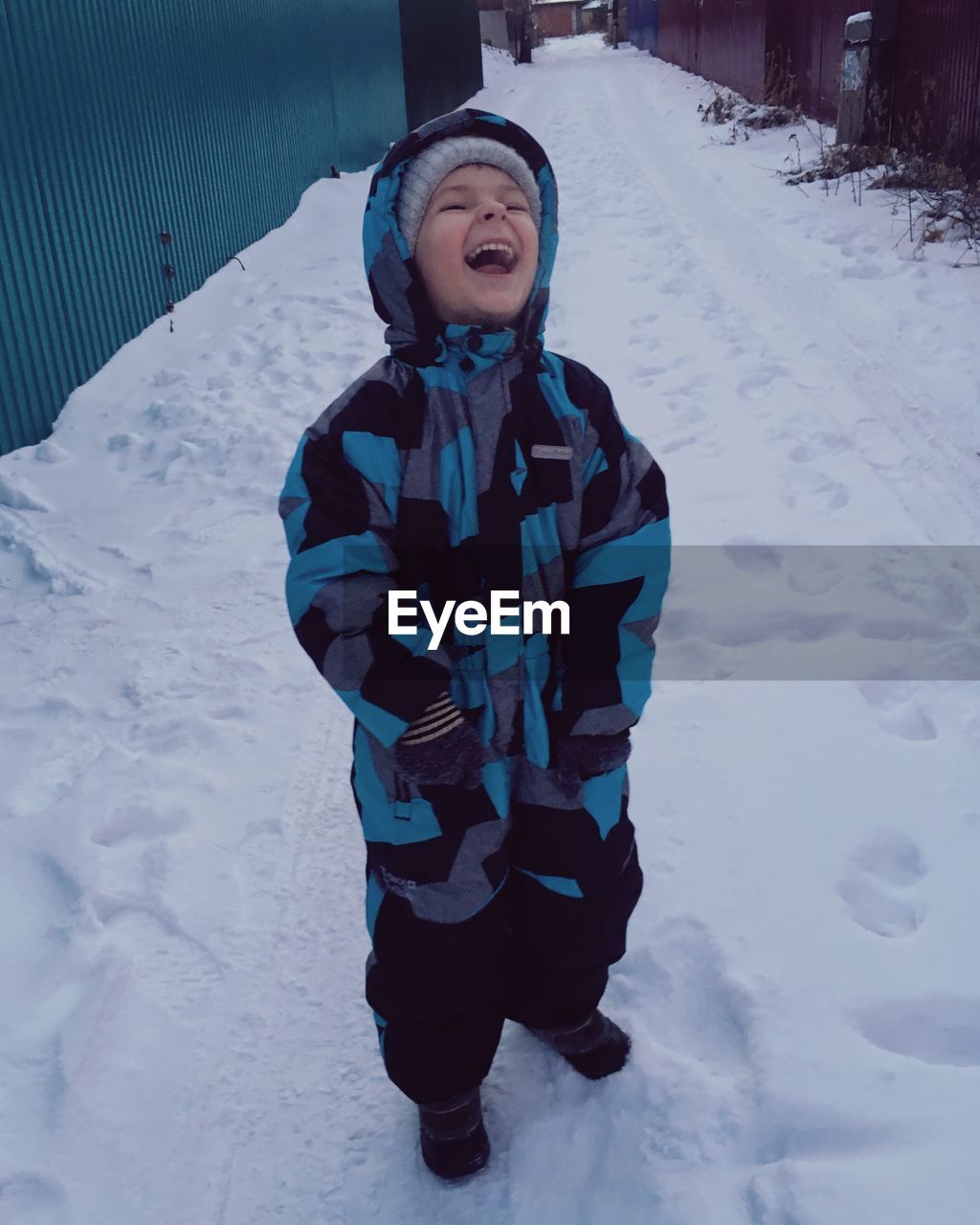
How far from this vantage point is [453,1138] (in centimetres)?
181

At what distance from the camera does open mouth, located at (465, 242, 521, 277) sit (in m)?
1.59

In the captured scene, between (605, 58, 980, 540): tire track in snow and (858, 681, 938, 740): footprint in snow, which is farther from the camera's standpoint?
(605, 58, 980, 540): tire track in snow

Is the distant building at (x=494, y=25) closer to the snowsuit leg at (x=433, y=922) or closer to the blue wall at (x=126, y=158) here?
the blue wall at (x=126, y=158)

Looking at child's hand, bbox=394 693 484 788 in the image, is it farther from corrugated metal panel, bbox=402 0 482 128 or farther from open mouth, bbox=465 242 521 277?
corrugated metal panel, bbox=402 0 482 128

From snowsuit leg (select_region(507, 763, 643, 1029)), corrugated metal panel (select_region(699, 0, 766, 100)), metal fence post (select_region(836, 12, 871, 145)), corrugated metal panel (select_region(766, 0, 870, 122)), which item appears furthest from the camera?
corrugated metal panel (select_region(699, 0, 766, 100))

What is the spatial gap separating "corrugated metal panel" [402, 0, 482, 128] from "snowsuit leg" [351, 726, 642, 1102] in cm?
1434

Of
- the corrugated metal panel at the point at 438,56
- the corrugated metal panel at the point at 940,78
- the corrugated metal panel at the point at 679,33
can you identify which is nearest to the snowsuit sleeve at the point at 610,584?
the corrugated metal panel at the point at 940,78

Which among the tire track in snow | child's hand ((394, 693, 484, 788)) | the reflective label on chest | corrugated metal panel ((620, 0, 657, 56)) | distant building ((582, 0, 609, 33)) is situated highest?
distant building ((582, 0, 609, 33))

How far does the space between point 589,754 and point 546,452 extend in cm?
49

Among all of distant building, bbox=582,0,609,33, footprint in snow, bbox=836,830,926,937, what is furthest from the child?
distant building, bbox=582,0,609,33

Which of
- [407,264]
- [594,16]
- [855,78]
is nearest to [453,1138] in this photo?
[407,264]

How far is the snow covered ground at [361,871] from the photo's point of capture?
1.83 metres

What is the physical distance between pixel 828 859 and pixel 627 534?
4.02 feet

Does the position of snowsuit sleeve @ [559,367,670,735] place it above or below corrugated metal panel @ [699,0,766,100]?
below
